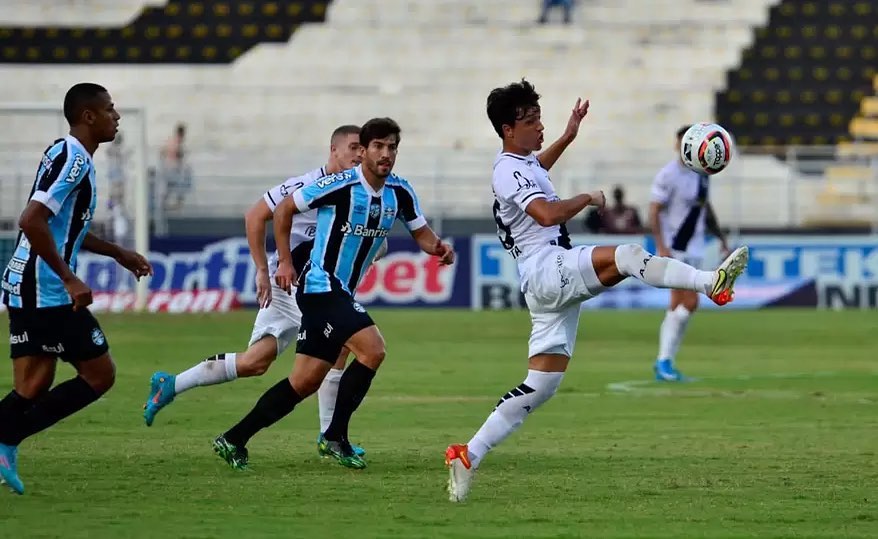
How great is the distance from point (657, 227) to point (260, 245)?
20.0 feet

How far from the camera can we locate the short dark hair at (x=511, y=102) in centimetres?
847

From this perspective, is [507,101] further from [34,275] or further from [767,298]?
[767,298]

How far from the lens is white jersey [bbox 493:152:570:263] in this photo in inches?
331

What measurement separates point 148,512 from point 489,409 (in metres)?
5.31

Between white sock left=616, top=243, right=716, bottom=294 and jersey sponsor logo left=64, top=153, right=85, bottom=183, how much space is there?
271 cm

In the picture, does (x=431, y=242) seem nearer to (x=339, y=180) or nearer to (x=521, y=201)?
(x=339, y=180)

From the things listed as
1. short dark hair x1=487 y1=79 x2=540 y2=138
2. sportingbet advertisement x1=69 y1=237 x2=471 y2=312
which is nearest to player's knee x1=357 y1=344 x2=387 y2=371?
short dark hair x1=487 y1=79 x2=540 y2=138

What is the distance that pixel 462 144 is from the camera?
1296 inches

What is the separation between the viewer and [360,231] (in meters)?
9.28

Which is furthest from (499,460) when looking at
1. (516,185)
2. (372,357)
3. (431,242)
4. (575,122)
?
(575,122)

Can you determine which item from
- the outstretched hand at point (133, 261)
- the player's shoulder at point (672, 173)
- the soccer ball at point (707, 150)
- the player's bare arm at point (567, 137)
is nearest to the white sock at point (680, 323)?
the player's shoulder at point (672, 173)

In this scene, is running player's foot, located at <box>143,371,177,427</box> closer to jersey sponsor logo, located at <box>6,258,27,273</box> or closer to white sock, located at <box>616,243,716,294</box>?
jersey sponsor logo, located at <box>6,258,27,273</box>

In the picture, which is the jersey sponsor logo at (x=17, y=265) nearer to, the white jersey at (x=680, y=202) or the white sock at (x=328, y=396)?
the white sock at (x=328, y=396)

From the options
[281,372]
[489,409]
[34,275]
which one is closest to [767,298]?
[281,372]
